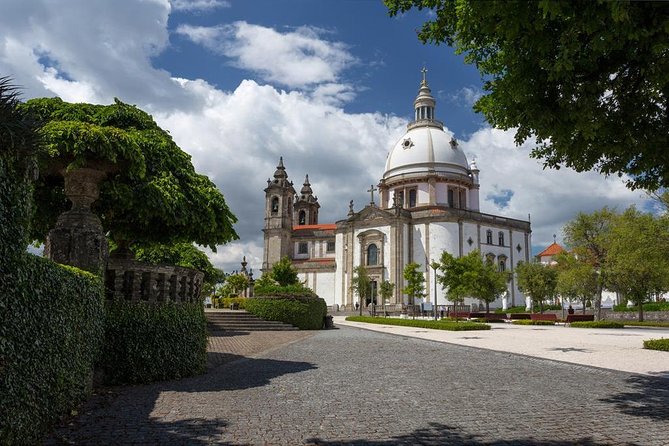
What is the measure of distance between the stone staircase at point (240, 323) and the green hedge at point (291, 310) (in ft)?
1.49

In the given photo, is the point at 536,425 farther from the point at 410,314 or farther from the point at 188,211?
the point at 410,314

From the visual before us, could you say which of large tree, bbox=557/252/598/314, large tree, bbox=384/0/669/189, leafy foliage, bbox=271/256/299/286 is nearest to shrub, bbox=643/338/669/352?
large tree, bbox=384/0/669/189

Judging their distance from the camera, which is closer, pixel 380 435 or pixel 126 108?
pixel 380 435

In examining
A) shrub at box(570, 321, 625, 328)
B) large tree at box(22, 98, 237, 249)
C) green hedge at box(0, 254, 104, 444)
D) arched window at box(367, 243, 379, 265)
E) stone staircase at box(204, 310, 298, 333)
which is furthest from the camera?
arched window at box(367, 243, 379, 265)

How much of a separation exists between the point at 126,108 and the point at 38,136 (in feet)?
26.9

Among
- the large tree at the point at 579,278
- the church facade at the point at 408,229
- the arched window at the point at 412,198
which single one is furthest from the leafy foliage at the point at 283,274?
the large tree at the point at 579,278

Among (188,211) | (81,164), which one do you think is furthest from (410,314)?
(81,164)

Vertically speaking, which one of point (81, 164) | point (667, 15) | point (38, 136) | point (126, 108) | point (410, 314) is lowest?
point (410, 314)

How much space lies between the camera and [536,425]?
18.9 feet

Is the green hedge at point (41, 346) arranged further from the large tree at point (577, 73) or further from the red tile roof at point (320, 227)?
the red tile roof at point (320, 227)

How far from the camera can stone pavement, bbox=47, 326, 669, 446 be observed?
526cm

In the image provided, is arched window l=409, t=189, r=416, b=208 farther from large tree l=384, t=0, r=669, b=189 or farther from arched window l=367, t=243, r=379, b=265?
large tree l=384, t=0, r=669, b=189

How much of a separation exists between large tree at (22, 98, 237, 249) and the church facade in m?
47.6

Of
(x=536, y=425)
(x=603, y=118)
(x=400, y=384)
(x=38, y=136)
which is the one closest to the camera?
(x=38, y=136)
